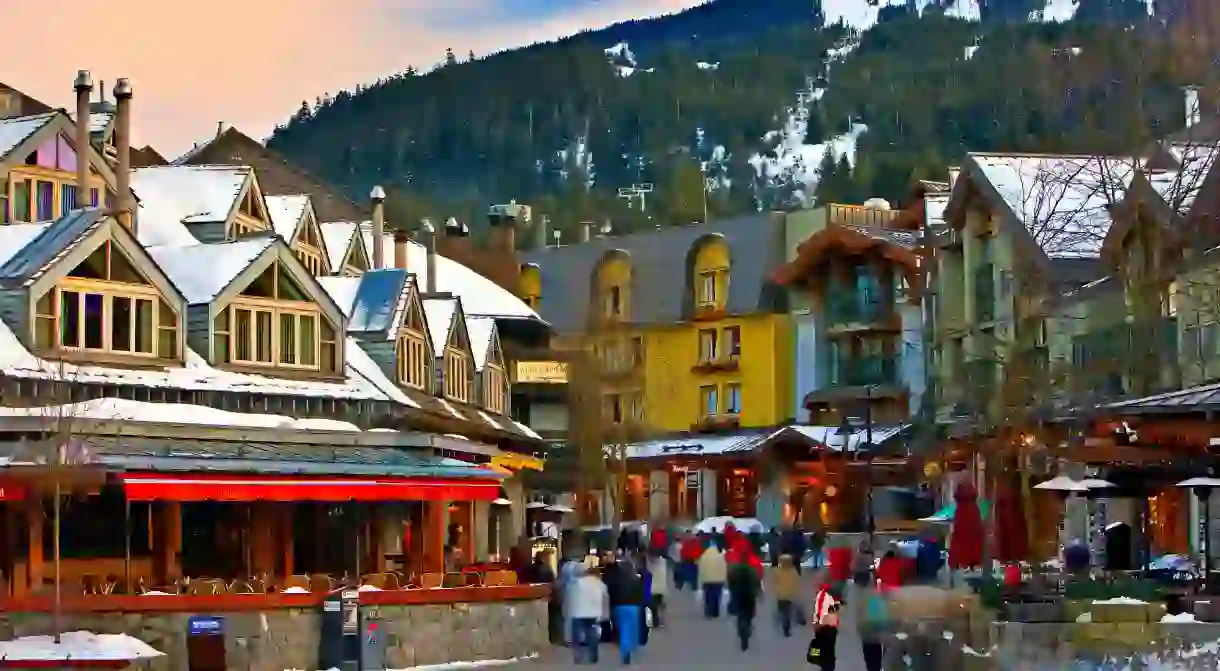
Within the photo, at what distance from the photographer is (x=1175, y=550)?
4562cm

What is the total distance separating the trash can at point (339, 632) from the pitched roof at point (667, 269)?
55.8 m

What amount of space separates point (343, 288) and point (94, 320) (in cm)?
1172

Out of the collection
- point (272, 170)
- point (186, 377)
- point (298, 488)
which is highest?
point (272, 170)

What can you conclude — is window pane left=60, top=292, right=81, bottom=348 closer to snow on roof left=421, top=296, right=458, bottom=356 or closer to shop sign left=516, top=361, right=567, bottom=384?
snow on roof left=421, top=296, right=458, bottom=356

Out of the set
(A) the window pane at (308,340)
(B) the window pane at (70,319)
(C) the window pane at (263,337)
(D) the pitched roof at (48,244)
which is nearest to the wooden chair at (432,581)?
(B) the window pane at (70,319)

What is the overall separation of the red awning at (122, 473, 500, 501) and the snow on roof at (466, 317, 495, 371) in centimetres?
1682

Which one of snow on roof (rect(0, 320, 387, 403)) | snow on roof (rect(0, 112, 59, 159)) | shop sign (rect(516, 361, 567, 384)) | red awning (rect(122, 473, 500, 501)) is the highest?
snow on roof (rect(0, 112, 59, 159))

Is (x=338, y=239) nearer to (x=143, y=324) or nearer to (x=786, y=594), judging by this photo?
(x=143, y=324)

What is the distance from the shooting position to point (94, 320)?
3183 centimetres

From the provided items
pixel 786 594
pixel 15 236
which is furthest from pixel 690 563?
pixel 15 236

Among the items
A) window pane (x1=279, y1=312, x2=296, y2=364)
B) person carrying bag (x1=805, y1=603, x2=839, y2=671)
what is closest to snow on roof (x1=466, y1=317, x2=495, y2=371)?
window pane (x1=279, y1=312, x2=296, y2=364)

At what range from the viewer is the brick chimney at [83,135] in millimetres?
35000

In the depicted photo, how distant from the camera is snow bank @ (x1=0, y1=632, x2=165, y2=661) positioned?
23172 mm

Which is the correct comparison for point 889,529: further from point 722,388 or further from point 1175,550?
point 1175,550
